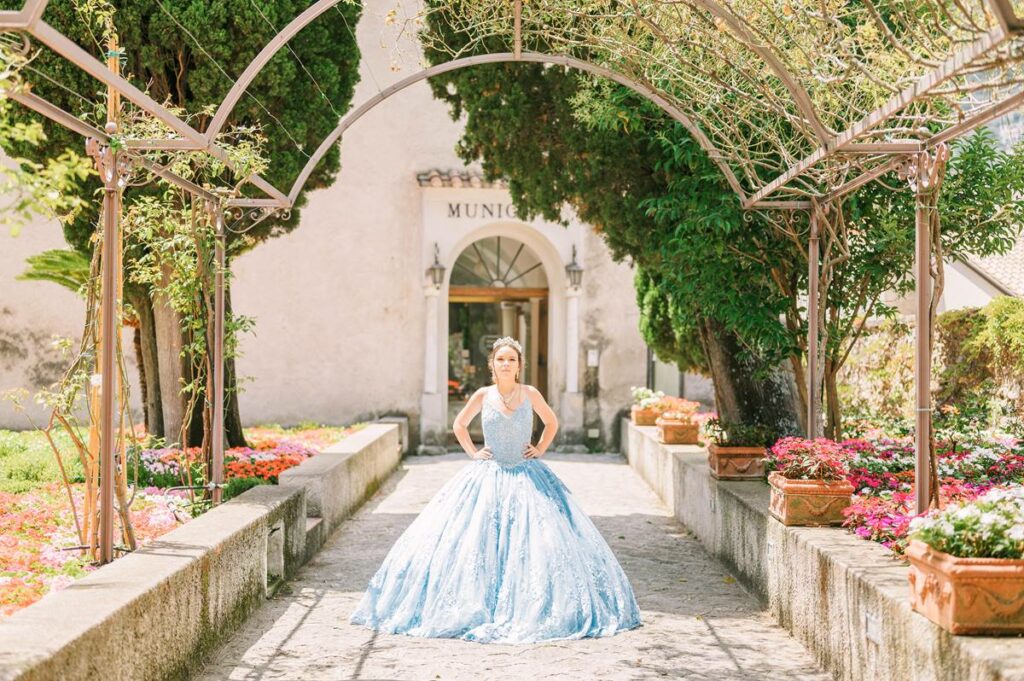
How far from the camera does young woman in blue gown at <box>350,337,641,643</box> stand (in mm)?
5723

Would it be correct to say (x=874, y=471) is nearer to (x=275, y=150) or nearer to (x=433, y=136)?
(x=275, y=150)

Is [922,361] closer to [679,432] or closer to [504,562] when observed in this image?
[504,562]

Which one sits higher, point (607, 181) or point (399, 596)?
point (607, 181)

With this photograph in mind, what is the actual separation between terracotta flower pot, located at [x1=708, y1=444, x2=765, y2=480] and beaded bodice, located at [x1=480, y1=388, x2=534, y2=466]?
253 cm

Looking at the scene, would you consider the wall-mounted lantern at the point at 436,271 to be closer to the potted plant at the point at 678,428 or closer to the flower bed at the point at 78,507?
the flower bed at the point at 78,507

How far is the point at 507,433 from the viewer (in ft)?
21.4

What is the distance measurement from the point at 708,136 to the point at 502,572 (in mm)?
3892

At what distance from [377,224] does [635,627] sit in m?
12.0

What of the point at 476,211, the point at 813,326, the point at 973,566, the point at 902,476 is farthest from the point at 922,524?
the point at 476,211

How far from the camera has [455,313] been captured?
18.0 metres

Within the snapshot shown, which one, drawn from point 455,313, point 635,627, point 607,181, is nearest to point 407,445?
point 455,313

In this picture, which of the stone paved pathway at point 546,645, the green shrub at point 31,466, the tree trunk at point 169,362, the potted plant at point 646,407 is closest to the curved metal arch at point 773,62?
the stone paved pathway at point 546,645

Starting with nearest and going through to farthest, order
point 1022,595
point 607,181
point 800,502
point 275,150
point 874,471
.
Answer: point 1022,595 → point 800,502 → point 874,471 → point 607,181 → point 275,150

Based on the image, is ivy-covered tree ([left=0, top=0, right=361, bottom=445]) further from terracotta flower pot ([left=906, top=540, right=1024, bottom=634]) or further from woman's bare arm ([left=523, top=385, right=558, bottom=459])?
terracotta flower pot ([left=906, top=540, right=1024, bottom=634])
